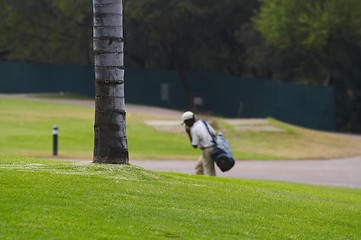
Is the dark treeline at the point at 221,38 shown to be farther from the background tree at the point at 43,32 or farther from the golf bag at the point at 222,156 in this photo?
the golf bag at the point at 222,156

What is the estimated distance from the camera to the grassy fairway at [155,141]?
3148 centimetres

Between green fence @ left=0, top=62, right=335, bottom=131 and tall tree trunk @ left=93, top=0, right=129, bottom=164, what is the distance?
34.8 metres

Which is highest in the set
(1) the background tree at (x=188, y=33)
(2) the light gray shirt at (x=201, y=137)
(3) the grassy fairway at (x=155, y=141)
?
(1) the background tree at (x=188, y=33)

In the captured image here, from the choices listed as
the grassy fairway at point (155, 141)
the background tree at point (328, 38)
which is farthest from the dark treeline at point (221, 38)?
the grassy fairway at point (155, 141)

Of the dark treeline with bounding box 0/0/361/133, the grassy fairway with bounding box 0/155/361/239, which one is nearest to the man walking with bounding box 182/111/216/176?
the grassy fairway with bounding box 0/155/361/239

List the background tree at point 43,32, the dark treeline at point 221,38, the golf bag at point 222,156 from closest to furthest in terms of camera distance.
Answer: the golf bag at point 222,156 < the dark treeline at point 221,38 < the background tree at point 43,32

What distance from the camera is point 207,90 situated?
54.8 metres

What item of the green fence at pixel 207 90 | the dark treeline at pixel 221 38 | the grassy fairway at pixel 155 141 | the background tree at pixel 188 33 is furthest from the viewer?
the background tree at pixel 188 33

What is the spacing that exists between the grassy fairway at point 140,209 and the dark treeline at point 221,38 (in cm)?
3459

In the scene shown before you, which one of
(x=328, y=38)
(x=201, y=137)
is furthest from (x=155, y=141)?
(x=201, y=137)

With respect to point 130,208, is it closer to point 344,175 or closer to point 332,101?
point 344,175

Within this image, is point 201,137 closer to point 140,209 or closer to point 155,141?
point 140,209

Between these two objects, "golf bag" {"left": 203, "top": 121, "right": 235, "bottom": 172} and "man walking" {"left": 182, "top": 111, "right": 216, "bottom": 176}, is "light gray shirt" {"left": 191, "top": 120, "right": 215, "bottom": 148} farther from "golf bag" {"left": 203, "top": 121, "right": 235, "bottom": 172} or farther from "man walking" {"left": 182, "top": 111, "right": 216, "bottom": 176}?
"golf bag" {"left": 203, "top": 121, "right": 235, "bottom": 172}

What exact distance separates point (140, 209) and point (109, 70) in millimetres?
3390
